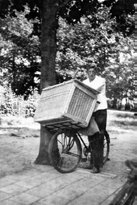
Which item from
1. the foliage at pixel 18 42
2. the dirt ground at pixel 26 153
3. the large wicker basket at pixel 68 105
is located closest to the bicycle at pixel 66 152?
the large wicker basket at pixel 68 105

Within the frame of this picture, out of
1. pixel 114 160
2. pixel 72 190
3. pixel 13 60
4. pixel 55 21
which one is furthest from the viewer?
pixel 13 60

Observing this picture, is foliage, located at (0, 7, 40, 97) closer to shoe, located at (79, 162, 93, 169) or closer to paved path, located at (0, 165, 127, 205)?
shoe, located at (79, 162, 93, 169)

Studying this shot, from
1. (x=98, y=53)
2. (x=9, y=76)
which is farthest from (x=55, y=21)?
(x=9, y=76)

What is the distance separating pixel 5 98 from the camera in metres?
17.2

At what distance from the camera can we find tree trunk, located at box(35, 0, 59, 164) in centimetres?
657

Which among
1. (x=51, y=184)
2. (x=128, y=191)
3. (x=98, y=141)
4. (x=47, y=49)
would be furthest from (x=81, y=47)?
(x=128, y=191)

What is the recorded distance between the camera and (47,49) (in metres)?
6.62

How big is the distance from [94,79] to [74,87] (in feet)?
3.39

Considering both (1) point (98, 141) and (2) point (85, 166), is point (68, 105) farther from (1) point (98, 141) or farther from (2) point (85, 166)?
(2) point (85, 166)

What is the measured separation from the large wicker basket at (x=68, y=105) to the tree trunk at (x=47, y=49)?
828 mm

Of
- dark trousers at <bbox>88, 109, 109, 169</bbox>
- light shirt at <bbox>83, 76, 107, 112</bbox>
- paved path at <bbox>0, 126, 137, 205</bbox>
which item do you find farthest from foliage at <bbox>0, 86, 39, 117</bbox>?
light shirt at <bbox>83, 76, 107, 112</bbox>

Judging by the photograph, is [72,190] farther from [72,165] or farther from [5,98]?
[5,98]

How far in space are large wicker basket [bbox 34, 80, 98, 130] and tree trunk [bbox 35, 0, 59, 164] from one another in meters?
0.83

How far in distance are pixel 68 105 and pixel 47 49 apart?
1.89 m
